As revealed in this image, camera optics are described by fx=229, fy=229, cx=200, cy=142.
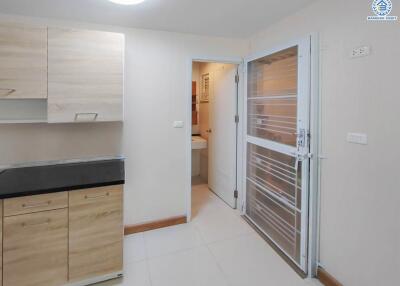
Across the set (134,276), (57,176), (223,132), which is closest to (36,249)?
(57,176)

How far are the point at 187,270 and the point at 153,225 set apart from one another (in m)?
0.84

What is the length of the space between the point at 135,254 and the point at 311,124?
206 centimetres

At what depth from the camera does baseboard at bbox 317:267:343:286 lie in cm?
181

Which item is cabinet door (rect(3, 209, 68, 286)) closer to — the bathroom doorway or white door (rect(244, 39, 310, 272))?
white door (rect(244, 39, 310, 272))

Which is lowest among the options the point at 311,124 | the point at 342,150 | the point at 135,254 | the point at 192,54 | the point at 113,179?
the point at 135,254

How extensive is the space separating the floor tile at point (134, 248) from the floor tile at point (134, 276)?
0.08 m

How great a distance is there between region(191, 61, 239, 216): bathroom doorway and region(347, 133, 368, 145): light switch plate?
160 centimetres

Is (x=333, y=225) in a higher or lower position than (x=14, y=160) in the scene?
lower

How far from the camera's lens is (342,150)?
172cm

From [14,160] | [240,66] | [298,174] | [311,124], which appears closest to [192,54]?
[240,66]

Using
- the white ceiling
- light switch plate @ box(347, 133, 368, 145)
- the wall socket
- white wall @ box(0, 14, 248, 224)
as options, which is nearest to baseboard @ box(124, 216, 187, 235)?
white wall @ box(0, 14, 248, 224)

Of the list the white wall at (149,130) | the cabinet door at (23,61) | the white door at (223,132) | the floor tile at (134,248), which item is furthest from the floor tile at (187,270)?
the cabinet door at (23,61)

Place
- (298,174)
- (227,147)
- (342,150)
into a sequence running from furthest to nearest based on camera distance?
(227,147), (298,174), (342,150)

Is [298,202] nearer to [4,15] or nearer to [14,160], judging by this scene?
[14,160]
